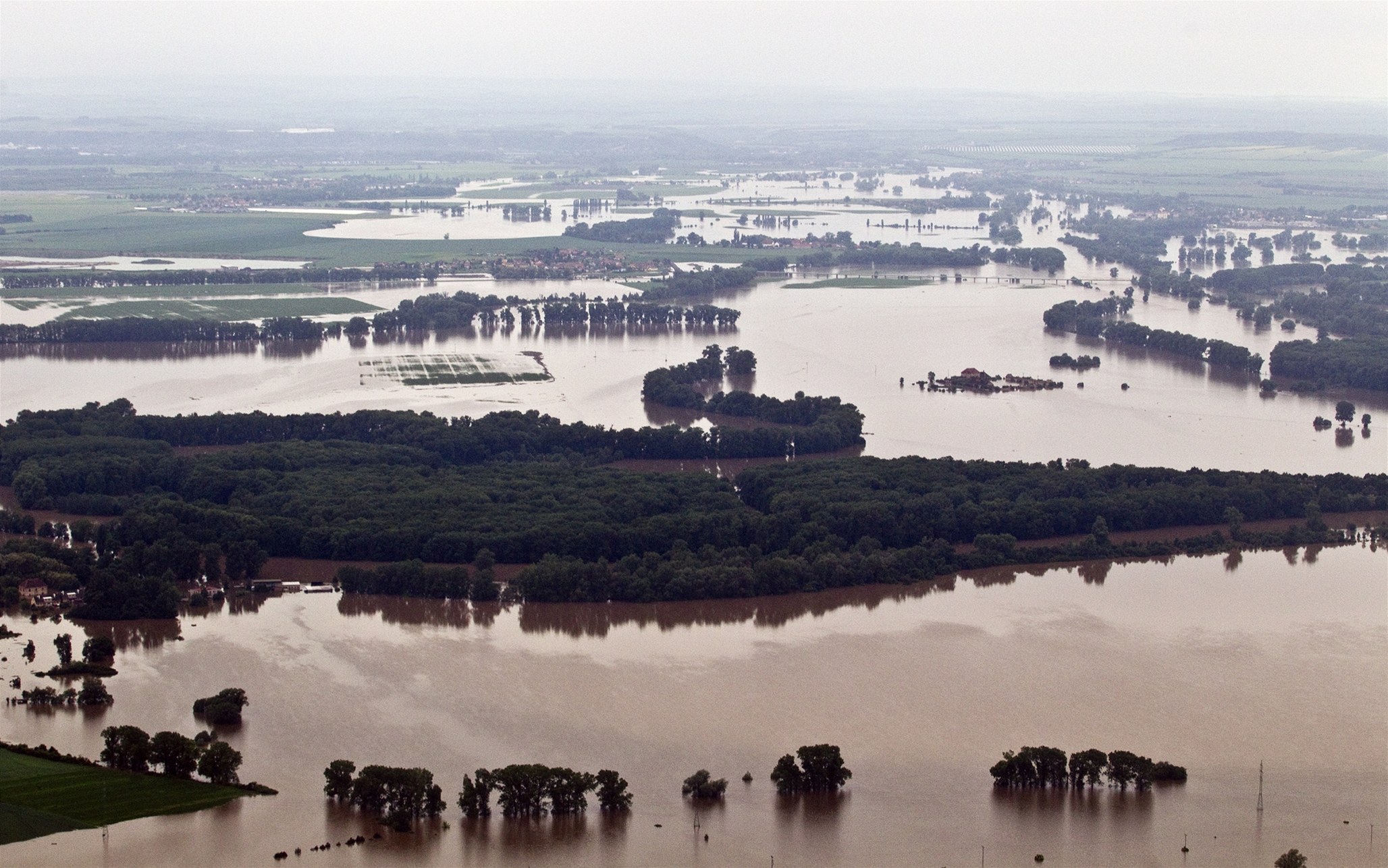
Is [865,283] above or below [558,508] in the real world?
above

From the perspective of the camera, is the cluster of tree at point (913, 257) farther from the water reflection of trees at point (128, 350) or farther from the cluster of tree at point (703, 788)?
the cluster of tree at point (703, 788)

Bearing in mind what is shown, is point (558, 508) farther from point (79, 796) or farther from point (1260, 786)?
point (1260, 786)

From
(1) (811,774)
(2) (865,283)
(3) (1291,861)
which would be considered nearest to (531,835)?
(1) (811,774)

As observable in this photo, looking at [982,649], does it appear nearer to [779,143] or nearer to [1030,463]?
[1030,463]

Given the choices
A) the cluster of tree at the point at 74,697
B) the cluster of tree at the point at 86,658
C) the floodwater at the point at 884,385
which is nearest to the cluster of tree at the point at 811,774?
the cluster of tree at the point at 74,697

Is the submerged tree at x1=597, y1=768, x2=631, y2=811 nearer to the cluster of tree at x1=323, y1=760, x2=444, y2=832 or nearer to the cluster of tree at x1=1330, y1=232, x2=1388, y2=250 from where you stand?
the cluster of tree at x1=323, y1=760, x2=444, y2=832

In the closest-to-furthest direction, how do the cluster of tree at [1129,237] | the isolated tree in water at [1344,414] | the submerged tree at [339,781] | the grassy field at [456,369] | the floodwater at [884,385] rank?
the submerged tree at [339,781] < the floodwater at [884,385] < the isolated tree in water at [1344,414] < the grassy field at [456,369] < the cluster of tree at [1129,237]
